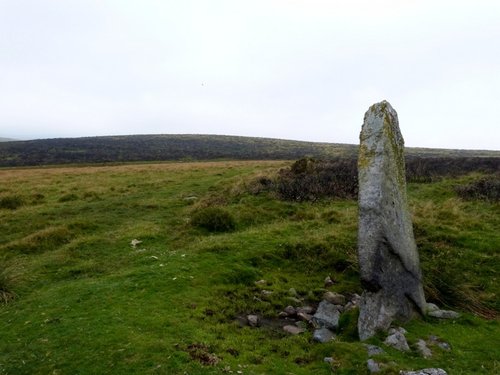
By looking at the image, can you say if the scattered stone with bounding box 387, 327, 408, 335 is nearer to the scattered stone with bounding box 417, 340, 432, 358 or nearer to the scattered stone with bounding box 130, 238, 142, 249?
the scattered stone with bounding box 417, 340, 432, 358

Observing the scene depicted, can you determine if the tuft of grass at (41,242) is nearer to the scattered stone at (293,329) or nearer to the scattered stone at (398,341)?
the scattered stone at (293,329)

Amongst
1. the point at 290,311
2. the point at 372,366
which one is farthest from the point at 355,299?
the point at 372,366

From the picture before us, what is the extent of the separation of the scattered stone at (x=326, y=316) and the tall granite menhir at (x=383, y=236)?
0.99 metres

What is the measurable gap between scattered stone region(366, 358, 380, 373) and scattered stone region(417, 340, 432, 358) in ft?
4.04

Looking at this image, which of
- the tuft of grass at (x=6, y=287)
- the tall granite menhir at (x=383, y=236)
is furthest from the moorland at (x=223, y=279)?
the tall granite menhir at (x=383, y=236)

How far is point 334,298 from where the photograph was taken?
1245 cm

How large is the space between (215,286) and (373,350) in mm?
Answer: 5220

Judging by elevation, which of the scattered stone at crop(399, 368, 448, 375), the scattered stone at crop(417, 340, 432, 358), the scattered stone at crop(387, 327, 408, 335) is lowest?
the scattered stone at crop(417, 340, 432, 358)

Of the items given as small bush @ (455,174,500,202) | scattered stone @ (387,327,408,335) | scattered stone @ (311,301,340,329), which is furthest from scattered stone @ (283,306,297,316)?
small bush @ (455,174,500,202)

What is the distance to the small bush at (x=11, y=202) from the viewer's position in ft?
88.2

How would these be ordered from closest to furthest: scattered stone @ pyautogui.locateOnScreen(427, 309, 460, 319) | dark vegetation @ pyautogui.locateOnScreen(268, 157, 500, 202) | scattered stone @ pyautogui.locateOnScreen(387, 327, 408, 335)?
scattered stone @ pyautogui.locateOnScreen(387, 327, 408, 335) → scattered stone @ pyautogui.locateOnScreen(427, 309, 460, 319) → dark vegetation @ pyautogui.locateOnScreen(268, 157, 500, 202)

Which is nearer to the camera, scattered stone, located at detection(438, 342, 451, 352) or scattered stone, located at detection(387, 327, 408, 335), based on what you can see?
scattered stone, located at detection(438, 342, 451, 352)

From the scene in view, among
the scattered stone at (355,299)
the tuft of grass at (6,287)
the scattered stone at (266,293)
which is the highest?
the scattered stone at (355,299)

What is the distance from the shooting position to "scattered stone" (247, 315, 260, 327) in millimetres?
11078
